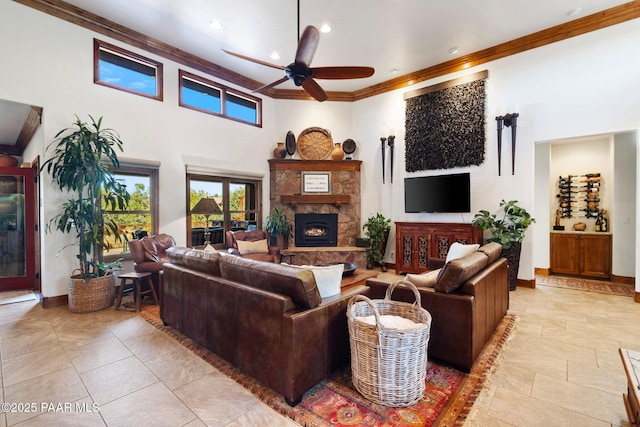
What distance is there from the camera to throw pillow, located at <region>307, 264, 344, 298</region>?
7.10 feet

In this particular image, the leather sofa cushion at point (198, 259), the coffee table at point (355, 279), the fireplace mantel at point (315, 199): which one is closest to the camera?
the leather sofa cushion at point (198, 259)

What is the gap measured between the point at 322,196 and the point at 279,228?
117 centimetres

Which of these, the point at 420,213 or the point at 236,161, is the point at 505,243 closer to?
the point at 420,213

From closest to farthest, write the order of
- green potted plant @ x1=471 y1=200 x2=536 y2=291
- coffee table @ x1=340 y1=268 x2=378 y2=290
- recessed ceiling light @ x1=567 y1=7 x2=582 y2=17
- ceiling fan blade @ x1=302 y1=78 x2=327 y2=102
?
1. coffee table @ x1=340 y1=268 x2=378 y2=290
2. ceiling fan blade @ x1=302 y1=78 x2=327 y2=102
3. recessed ceiling light @ x1=567 y1=7 x2=582 y2=17
4. green potted plant @ x1=471 y1=200 x2=536 y2=291

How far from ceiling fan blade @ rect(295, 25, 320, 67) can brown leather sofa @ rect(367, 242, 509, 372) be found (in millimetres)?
2358

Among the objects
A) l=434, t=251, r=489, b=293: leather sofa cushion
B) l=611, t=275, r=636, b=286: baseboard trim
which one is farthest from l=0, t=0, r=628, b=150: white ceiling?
l=611, t=275, r=636, b=286: baseboard trim

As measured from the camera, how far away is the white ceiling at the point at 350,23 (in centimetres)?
380

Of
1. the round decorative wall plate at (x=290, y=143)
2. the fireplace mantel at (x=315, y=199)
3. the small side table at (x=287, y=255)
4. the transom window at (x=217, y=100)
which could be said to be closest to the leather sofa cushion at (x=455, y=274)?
the small side table at (x=287, y=255)

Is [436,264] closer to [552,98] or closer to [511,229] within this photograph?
[511,229]

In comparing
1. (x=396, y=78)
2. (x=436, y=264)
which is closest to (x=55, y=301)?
(x=436, y=264)

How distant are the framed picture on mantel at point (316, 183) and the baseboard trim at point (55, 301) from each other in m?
4.28

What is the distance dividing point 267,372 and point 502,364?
1.91 metres

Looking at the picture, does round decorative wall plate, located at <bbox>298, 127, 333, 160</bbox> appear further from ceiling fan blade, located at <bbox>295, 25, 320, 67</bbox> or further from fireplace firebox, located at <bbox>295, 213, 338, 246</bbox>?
ceiling fan blade, located at <bbox>295, 25, 320, 67</bbox>

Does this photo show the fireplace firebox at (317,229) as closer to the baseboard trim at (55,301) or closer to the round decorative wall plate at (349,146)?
the round decorative wall plate at (349,146)
